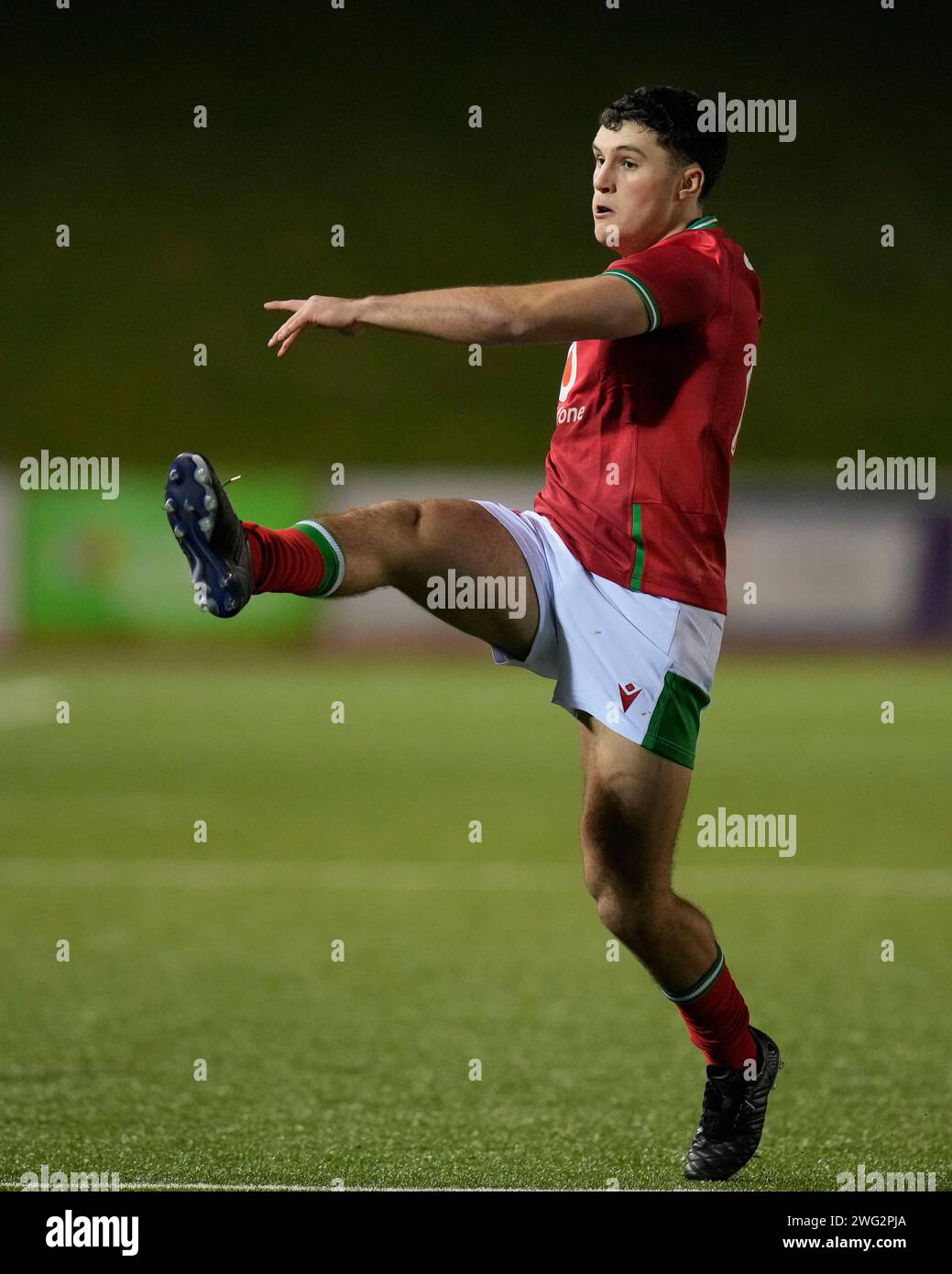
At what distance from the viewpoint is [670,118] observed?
3.61m

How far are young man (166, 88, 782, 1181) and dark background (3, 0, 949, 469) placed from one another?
66.7 feet

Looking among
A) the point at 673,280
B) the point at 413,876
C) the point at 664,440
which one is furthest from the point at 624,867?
the point at 413,876

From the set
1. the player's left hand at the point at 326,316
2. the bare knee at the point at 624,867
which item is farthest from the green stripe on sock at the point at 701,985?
the player's left hand at the point at 326,316

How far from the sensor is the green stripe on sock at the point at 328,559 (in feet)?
10.5

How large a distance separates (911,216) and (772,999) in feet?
70.8

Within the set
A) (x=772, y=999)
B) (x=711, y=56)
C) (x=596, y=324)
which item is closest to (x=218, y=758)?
(x=772, y=999)

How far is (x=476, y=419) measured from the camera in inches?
950

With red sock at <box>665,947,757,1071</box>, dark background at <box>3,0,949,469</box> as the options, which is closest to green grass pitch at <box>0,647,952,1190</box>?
red sock at <box>665,947,757,1071</box>

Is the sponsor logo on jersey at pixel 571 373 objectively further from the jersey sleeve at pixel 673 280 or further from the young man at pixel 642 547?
the jersey sleeve at pixel 673 280

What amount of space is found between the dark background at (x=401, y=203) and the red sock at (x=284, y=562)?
20857mm

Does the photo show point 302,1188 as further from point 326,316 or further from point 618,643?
point 326,316

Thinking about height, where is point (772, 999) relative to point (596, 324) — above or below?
below

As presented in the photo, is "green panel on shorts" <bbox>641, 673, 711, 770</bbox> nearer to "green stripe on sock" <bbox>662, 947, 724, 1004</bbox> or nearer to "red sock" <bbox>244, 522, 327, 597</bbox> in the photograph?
"green stripe on sock" <bbox>662, 947, 724, 1004</bbox>

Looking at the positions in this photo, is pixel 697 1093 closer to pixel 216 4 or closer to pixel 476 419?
pixel 476 419
